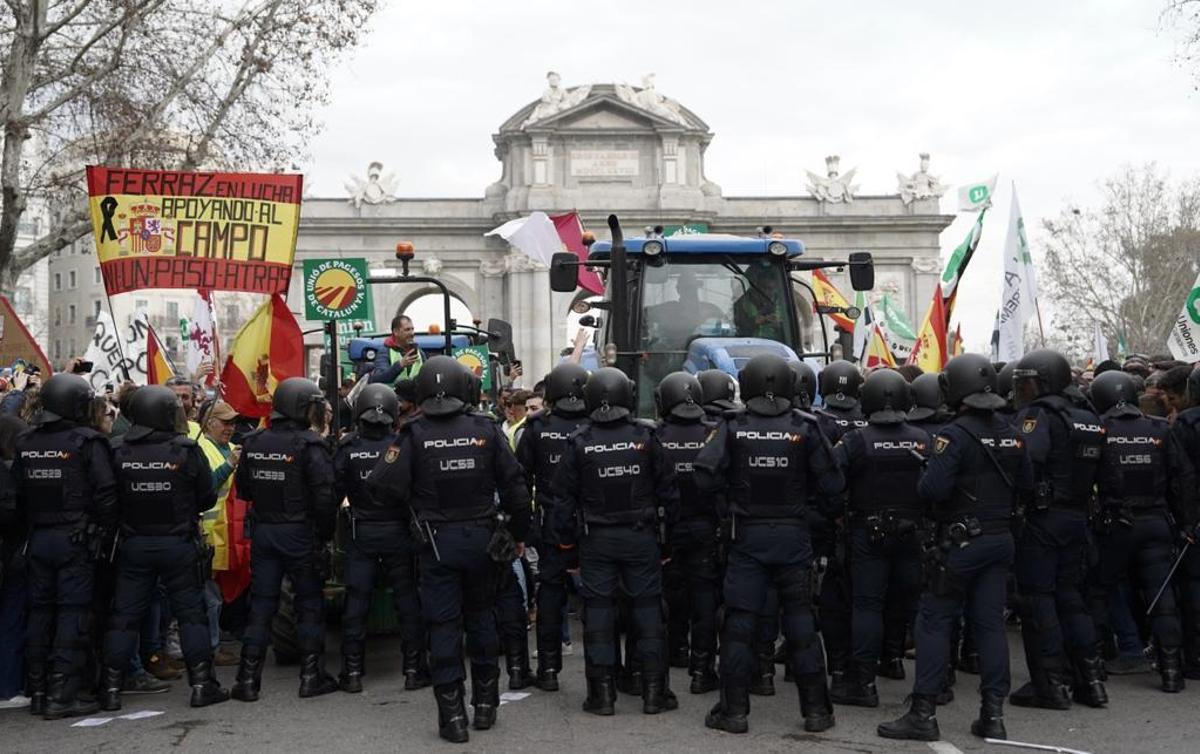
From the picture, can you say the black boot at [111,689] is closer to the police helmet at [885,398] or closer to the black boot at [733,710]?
the black boot at [733,710]

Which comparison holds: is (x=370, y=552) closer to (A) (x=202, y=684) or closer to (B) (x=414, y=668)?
(B) (x=414, y=668)

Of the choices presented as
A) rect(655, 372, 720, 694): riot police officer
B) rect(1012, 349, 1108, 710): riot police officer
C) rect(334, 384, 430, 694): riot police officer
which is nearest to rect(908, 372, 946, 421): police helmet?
rect(1012, 349, 1108, 710): riot police officer

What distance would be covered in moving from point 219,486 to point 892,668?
491 centimetres

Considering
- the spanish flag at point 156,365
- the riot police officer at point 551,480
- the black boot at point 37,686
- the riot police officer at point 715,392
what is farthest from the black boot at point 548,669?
the spanish flag at point 156,365

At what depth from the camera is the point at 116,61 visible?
18.2 meters

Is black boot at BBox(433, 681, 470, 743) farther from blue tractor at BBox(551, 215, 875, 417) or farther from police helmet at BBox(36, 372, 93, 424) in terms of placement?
blue tractor at BBox(551, 215, 875, 417)

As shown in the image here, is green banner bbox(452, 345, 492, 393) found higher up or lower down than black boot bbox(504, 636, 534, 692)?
higher up

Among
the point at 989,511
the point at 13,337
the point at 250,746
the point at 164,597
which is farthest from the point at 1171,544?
the point at 13,337

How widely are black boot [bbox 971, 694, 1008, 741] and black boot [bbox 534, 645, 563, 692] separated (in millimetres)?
2792

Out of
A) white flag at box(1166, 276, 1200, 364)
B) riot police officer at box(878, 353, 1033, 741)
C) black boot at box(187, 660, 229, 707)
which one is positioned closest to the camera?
riot police officer at box(878, 353, 1033, 741)

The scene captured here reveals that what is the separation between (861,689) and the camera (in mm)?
8500

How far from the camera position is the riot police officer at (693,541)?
889 cm

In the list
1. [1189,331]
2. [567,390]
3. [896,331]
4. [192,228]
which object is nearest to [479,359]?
[192,228]

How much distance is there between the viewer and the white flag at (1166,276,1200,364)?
1325cm
